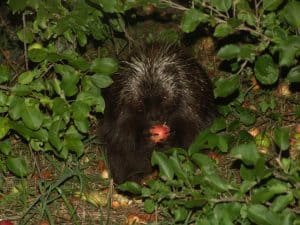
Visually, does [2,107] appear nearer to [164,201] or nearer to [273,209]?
[164,201]

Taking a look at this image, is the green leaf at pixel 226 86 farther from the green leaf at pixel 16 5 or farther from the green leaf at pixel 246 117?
the green leaf at pixel 246 117

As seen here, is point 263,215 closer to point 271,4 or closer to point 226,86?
point 226,86

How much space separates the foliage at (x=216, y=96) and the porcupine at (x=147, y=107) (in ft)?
0.98

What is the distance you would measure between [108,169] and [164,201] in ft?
3.38

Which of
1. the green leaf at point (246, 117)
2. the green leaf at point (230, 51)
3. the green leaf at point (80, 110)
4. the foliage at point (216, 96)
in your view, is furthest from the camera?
the green leaf at point (246, 117)

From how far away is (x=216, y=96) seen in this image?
372 centimetres

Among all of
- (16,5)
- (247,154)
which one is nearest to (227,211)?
(247,154)

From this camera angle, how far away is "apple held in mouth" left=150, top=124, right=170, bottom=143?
16.2 feet

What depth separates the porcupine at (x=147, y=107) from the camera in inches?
198

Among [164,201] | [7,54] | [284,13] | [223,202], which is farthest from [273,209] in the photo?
[7,54]

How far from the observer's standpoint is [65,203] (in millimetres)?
4918

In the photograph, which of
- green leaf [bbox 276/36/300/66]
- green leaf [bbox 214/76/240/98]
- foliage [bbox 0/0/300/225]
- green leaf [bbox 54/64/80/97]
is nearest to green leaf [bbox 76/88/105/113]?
foliage [bbox 0/0/300/225]

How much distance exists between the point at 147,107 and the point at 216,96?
124 centimetres

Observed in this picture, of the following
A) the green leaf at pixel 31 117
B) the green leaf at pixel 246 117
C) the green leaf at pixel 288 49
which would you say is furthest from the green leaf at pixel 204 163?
the green leaf at pixel 246 117
